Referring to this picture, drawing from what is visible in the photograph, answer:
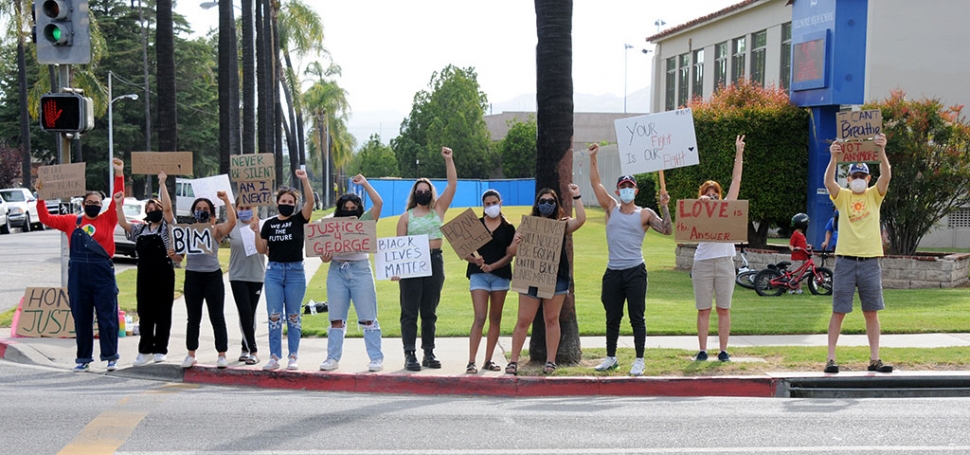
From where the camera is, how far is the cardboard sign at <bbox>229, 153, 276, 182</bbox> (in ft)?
36.6

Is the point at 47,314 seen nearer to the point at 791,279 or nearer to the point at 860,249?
the point at 860,249

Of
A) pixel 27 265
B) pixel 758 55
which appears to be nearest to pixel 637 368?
pixel 27 265

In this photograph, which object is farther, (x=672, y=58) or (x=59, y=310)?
(x=672, y=58)

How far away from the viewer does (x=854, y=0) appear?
21000mm

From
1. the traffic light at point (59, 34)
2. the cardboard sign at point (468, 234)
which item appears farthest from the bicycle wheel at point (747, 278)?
the traffic light at point (59, 34)

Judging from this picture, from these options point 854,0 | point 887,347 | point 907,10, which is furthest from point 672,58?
point 887,347

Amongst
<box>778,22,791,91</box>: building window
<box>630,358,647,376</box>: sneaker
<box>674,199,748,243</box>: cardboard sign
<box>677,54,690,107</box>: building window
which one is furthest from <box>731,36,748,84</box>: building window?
<box>630,358,647,376</box>: sneaker

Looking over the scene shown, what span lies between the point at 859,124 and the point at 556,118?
14.4 feet

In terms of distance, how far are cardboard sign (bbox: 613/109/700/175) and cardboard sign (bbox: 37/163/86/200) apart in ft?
20.6

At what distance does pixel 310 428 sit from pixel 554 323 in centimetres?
304

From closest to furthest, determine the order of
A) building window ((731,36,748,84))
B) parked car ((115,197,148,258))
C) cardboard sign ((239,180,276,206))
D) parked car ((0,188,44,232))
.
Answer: cardboard sign ((239,180,276,206))
parked car ((115,197,148,258))
building window ((731,36,748,84))
parked car ((0,188,44,232))

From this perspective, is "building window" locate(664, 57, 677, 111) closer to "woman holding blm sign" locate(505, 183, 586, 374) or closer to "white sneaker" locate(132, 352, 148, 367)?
"woman holding blm sign" locate(505, 183, 586, 374)

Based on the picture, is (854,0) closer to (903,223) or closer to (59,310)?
(903,223)

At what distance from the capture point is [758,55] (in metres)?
38.8
